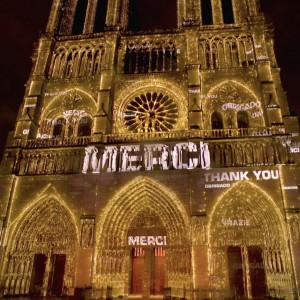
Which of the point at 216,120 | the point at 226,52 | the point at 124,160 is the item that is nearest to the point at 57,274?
the point at 124,160

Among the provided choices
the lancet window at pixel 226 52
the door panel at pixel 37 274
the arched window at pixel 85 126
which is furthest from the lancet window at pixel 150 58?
the door panel at pixel 37 274

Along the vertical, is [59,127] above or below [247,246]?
above

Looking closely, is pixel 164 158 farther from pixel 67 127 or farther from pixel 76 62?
pixel 76 62

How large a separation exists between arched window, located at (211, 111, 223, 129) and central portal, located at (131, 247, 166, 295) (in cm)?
716

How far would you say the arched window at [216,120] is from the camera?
18.0 m

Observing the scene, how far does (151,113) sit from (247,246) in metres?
8.62

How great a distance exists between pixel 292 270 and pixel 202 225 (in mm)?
4078

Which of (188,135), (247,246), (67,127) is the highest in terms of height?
(67,127)

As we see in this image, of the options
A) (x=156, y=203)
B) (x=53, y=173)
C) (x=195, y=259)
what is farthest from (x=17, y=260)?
(x=195, y=259)

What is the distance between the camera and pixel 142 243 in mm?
15414

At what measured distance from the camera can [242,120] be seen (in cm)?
1802

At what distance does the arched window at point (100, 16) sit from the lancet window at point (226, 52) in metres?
7.32

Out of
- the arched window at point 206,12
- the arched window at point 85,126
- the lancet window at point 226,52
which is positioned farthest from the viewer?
the arched window at point 206,12

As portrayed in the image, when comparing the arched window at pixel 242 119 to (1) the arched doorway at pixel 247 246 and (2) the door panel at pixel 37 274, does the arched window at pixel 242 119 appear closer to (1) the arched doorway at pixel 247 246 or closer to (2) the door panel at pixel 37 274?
(1) the arched doorway at pixel 247 246
